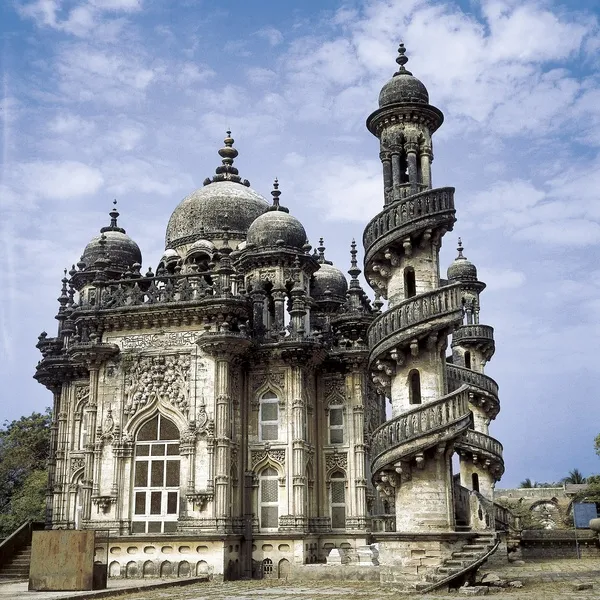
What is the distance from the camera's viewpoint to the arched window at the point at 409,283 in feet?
66.2

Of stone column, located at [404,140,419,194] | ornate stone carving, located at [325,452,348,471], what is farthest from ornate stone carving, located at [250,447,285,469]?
stone column, located at [404,140,419,194]

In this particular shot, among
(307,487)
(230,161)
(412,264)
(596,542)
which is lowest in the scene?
(596,542)

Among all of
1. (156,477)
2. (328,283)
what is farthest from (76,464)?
(328,283)

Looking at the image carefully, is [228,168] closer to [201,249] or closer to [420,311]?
[201,249]

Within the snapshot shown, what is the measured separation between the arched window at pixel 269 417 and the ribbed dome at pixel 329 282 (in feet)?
23.3

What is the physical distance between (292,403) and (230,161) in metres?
13.2

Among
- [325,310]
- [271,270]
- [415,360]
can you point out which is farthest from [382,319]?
[325,310]

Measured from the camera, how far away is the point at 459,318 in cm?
1867

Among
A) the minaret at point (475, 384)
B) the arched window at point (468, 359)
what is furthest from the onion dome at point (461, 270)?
the arched window at point (468, 359)

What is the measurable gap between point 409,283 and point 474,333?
12.2 m

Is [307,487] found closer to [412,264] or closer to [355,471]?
[355,471]

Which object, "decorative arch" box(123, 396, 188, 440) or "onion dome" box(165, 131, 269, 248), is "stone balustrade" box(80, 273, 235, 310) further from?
"onion dome" box(165, 131, 269, 248)

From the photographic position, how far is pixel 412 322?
1878 cm

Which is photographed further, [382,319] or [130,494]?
[130,494]
